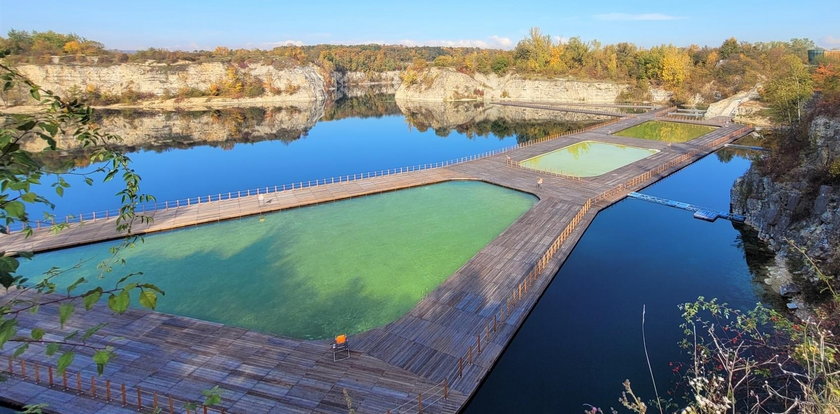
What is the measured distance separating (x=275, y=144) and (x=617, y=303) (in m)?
64.7

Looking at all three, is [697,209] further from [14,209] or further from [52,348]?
[14,209]

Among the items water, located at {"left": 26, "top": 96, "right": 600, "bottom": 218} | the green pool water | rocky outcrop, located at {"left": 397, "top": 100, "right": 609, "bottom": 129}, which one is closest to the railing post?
water, located at {"left": 26, "top": 96, "right": 600, "bottom": 218}

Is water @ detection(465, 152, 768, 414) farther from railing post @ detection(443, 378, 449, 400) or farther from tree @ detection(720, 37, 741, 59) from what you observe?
tree @ detection(720, 37, 741, 59)

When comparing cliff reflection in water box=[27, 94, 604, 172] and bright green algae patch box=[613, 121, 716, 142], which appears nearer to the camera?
bright green algae patch box=[613, 121, 716, 142]

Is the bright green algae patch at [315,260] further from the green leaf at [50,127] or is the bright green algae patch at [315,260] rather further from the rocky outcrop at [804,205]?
the green leaf at [50,127]

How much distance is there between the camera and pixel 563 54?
152 meters

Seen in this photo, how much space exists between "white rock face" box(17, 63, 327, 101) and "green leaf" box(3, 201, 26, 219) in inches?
5701

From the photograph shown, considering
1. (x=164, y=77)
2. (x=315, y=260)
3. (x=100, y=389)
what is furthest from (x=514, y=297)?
(x=164, y=77)

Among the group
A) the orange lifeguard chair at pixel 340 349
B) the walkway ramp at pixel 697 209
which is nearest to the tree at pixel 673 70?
the walkway ramp at pixel 697 209

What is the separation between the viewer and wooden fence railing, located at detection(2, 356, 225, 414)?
1726 cm

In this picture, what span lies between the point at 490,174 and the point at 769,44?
139 m

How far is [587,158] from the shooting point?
58.3 meters

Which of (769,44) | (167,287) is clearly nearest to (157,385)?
(167,287)

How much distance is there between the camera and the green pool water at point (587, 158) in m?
52.6
